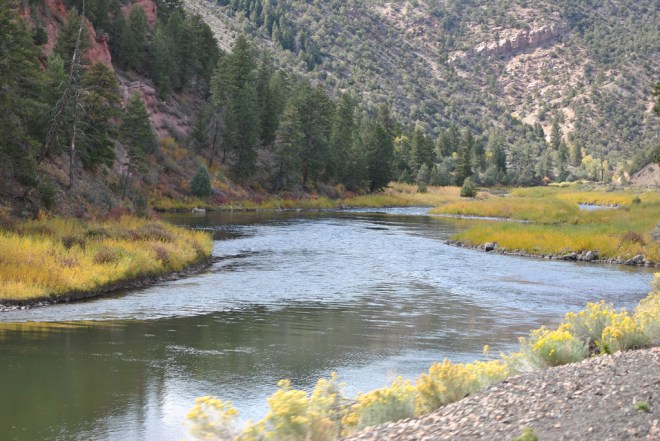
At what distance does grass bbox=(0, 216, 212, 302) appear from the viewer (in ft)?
82.1

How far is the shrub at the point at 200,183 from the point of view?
79.7 m

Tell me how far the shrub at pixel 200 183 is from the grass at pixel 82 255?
133ft

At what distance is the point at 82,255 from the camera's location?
94.3 ft

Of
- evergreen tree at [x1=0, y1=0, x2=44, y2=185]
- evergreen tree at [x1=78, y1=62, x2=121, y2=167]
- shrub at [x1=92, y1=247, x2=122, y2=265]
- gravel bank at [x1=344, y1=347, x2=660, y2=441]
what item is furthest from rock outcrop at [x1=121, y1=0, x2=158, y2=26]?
gravel bank at [x1=344, y1=347, x2=660, y2=441]

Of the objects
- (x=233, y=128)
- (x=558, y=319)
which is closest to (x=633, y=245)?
(x=558, y=319)

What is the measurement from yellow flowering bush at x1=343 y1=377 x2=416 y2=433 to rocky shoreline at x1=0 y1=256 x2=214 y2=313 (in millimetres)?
16377

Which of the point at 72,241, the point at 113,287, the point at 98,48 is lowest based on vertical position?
the point at 113,287

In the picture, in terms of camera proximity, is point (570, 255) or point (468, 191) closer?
point (570, 255)

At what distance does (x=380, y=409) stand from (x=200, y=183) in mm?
71328

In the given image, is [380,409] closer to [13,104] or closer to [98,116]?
[13,104]

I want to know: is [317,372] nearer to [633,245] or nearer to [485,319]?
[485,319]

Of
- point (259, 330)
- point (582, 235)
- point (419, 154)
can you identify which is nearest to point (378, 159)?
point (419, 154)

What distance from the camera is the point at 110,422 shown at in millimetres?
13000

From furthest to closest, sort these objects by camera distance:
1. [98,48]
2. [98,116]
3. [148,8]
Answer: [148,8] → [98,48] → [98,116]
